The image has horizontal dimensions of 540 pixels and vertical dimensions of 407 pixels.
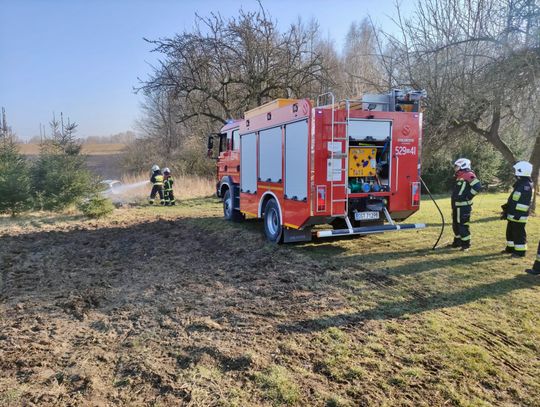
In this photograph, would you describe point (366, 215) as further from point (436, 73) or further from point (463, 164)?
point (436, 73)

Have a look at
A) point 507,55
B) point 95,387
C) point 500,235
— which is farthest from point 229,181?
point 95,387

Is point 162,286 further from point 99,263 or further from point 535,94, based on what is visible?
point 535,94

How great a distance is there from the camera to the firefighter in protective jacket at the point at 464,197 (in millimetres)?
7371

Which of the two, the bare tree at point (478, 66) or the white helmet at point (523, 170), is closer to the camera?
the white helmet at point (523, 170)

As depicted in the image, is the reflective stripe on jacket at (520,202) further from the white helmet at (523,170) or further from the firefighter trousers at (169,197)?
the firefighter trousers at (169,197)

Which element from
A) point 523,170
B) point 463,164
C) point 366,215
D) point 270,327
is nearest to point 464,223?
point 463,164

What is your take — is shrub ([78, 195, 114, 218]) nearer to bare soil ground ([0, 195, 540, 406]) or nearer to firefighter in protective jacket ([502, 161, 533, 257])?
bare soil ground ([0, 195, 540, 406])

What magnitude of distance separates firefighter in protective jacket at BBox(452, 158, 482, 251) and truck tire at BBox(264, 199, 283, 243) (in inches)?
130

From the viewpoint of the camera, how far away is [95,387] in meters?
3.11

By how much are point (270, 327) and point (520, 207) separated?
201 inches

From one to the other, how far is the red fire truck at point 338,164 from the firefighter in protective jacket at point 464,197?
72 centimetres

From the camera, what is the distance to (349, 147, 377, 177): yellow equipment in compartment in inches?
296

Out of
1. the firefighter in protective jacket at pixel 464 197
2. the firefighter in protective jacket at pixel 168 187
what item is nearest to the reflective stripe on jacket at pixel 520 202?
the firefighter in protective jacket at pixel 464 197

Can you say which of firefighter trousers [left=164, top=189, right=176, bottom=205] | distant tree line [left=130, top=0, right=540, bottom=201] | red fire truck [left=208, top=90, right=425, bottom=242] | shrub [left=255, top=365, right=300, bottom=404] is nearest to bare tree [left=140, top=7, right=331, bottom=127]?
distant tree line [left=130, top=0, right=540, bottom=201]
